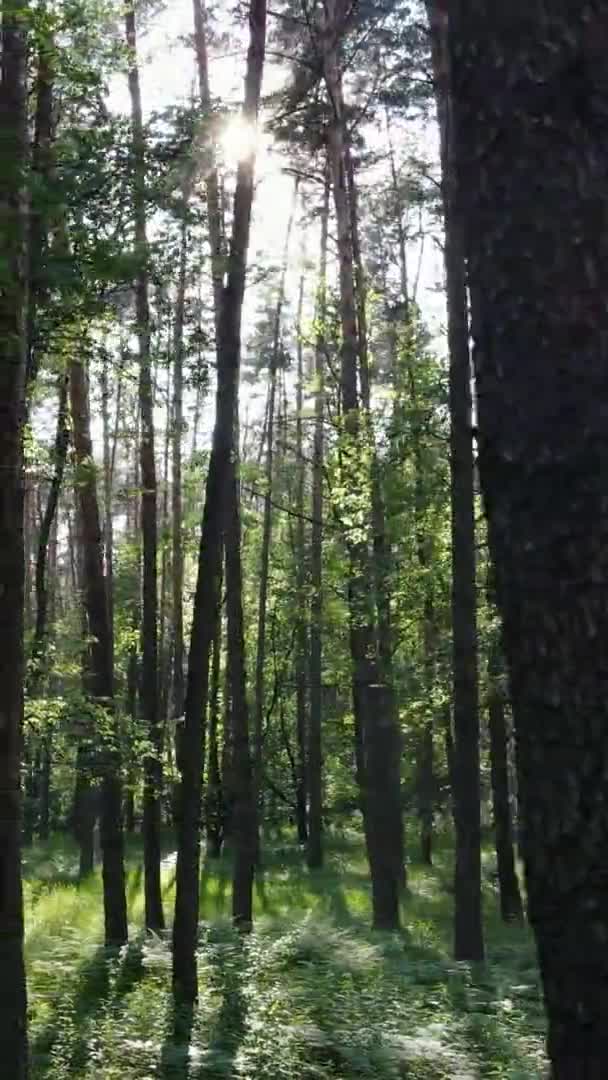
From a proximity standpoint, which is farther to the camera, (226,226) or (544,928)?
(226,226)

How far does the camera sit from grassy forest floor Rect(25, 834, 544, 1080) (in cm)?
727

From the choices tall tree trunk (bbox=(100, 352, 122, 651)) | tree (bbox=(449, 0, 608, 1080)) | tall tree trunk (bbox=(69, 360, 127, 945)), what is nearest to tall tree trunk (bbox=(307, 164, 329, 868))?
tall tree trunk (bbox=(100, 352, 122, 651))

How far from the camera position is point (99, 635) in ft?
44.9

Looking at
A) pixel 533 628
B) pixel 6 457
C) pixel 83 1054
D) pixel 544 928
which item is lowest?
pixel 83 1054

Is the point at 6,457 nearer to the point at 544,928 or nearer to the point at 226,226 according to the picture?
the point at 544,928

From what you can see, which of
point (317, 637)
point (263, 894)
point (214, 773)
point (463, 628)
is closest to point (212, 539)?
point (463, 628)

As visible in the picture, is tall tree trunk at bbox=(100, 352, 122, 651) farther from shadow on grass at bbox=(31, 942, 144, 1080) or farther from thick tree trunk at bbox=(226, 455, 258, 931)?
shadow on grass at bbox=(31, 942, 144, 1080)

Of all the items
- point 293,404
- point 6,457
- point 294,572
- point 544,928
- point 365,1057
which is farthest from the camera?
point 293,404

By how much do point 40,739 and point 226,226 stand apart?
8.50 meters

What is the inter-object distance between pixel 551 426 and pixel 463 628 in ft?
32.5

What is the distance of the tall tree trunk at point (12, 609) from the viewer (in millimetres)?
5742

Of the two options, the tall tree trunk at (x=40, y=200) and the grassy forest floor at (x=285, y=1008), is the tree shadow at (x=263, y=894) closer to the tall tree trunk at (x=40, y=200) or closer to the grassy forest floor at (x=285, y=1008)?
the grassy forest floor at (x=285, y=1008)

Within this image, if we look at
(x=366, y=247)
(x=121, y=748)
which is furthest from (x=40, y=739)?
(x=366, y=247)

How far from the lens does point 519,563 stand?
2102 mm
